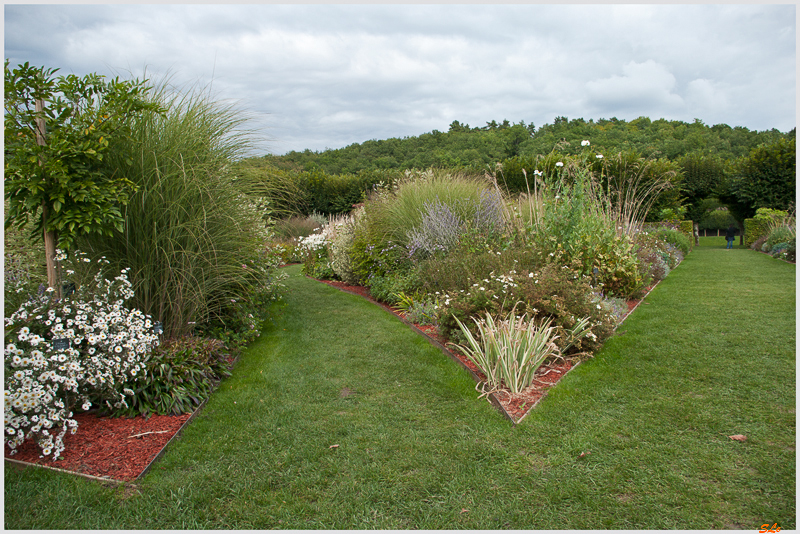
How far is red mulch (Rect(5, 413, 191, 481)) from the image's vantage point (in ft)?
8.66

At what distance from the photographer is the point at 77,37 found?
3.92 metres

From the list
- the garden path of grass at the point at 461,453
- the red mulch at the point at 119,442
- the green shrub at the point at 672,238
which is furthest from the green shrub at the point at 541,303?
the green shrub at the point at 672,238

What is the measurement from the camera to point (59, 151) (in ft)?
9.62

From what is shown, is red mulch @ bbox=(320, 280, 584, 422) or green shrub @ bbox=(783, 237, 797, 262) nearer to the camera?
red mulch @ bbox=(320, 280, 584, 422)

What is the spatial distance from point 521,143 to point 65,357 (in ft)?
77.8

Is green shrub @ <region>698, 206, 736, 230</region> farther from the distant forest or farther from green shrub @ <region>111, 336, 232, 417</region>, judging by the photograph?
green shrub @ <region>111, 336, 232, 417</region>

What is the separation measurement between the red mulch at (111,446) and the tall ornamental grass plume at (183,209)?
1002 mm

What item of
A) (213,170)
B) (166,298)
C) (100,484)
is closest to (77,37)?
(213,170)

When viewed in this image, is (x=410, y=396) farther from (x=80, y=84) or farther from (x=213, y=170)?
(x=80, y=84)

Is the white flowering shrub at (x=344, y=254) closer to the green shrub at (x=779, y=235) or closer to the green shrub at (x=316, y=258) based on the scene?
the green shrub at (x=316, y=258)

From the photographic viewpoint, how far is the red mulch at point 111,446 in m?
2.64

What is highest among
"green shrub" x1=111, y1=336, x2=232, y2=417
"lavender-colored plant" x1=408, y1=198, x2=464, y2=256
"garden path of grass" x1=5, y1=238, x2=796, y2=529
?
"lavender-colored plant" x1=408, y1=198, x2=464, y2=256

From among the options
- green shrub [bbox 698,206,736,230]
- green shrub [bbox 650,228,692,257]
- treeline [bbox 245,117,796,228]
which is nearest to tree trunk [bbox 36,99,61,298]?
treeline [bbox 245,117,796,228]

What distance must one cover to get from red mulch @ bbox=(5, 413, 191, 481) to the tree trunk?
985 mm
